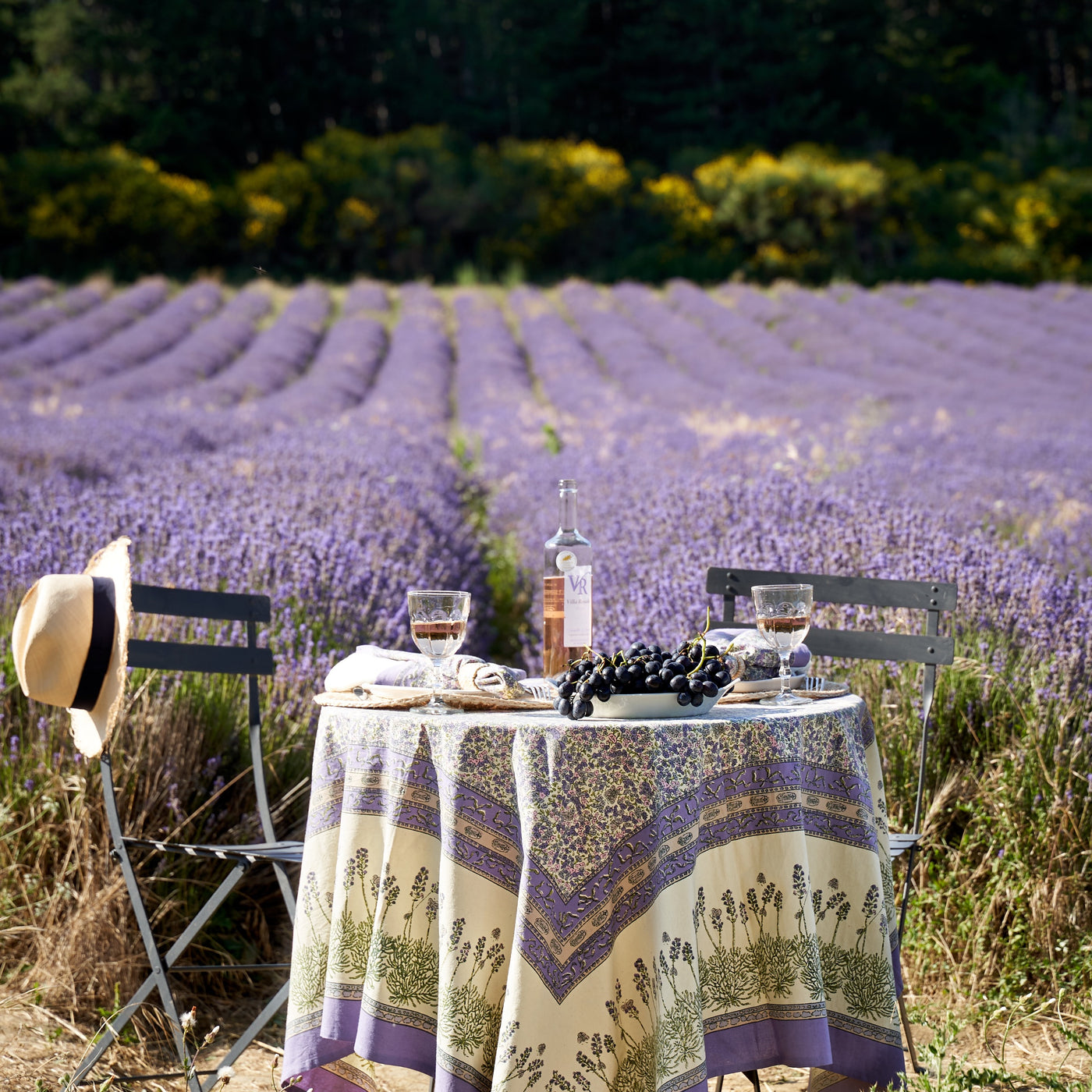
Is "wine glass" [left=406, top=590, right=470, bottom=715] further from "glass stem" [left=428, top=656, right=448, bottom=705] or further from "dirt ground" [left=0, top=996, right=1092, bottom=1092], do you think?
"dirt ground" [left=0, top=996, right=1092, bottom=1092]

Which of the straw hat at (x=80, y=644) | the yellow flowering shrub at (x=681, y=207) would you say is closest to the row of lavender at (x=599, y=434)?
the straw hat at (x=80, y=644)

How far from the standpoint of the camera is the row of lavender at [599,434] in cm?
327

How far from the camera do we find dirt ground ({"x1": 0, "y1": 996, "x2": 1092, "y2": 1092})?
6.32ft

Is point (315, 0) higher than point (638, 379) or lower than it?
higher

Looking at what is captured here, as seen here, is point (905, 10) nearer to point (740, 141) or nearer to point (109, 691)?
point (740, 141)

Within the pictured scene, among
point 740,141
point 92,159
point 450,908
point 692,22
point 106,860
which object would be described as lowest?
point 106,860

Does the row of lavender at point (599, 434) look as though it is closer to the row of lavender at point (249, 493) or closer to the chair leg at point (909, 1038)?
the row of lavender at point (249, 493)

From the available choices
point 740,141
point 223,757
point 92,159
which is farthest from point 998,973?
point 740,141

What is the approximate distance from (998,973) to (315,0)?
33415 mm

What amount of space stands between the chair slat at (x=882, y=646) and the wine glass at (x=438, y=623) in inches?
27.1

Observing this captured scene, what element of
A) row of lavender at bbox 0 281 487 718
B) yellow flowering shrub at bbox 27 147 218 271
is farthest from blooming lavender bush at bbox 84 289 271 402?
yellow flowering shrub at bbox 27 147 218 271

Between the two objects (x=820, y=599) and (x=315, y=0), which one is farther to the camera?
(x=315, y=0)

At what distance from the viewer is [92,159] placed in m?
22.2

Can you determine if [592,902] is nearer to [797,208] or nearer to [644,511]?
[644,511]
